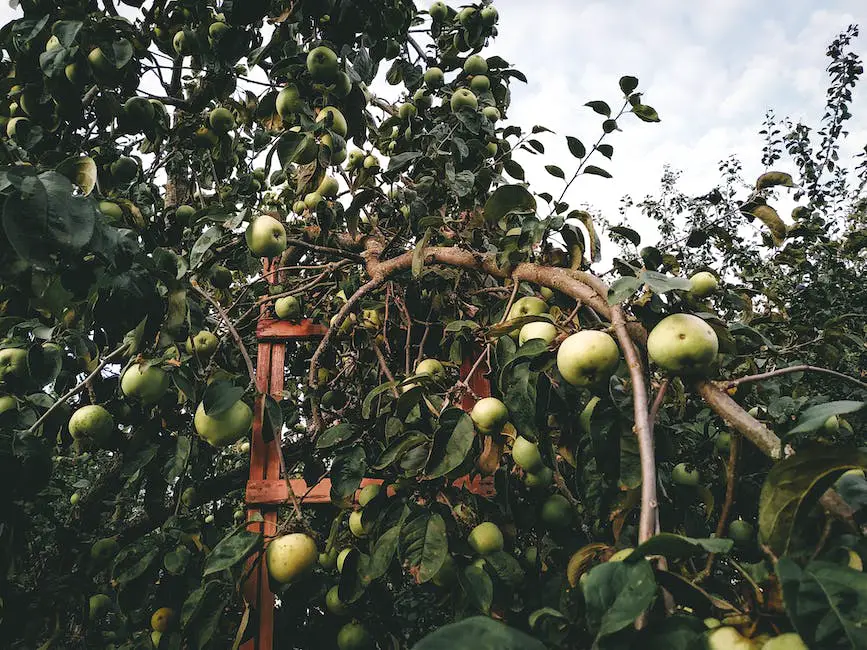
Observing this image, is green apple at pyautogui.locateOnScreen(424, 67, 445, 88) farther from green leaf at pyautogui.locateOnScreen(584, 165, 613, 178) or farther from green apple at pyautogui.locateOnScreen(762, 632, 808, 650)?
green apple at pyautogui.locateOnScreen(762, 632, 808, 650)

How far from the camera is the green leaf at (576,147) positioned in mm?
1883

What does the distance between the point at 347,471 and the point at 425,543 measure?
30cm

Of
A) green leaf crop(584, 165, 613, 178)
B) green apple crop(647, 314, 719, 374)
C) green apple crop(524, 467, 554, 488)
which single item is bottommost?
green apple crop(524, 467, 554, 488)

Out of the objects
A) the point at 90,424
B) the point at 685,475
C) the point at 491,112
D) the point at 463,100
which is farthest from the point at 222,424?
the point at 491,112

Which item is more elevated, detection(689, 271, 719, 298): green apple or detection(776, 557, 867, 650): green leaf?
detection(689, 271, 719, 298): green apple

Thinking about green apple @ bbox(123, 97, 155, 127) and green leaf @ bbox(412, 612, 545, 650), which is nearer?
green leaf @ bbox(412, 612, 545, 650)

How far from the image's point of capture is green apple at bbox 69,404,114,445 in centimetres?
162

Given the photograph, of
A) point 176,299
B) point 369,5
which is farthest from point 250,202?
point 176,299

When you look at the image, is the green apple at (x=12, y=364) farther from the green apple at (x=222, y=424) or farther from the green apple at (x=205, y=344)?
the green apple at (x=222, y=424)

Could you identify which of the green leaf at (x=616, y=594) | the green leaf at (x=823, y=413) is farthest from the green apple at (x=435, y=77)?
the green leaf at (x=616, y=594)

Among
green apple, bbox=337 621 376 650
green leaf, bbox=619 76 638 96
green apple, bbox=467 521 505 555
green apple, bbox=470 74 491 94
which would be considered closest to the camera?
green apple, bbox=467 521 505 555

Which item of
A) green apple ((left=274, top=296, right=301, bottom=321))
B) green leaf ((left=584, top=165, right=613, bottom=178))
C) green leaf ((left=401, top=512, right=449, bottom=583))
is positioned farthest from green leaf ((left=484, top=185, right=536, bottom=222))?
green apple ((left=274, top=296, right=301, bottom=321))

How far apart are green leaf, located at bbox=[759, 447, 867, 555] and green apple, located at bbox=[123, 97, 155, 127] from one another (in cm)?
221

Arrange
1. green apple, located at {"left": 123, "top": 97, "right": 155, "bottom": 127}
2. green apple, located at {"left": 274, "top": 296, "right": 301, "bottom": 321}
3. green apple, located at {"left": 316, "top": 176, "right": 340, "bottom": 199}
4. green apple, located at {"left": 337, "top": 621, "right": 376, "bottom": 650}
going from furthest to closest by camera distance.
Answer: green apple, located at {"left": 274, "top": 296, "right": 301, "bottom": 321} < green apple, located at {"left": 316, "top": 176, "right": 340, "bottom": 199} < green apple, located at {"left": 123, "top": 97, "right": 155, "bottom": 127} < green apple, located at {"left": 337, "top": 621, "right": 376, "bottom": 650}
